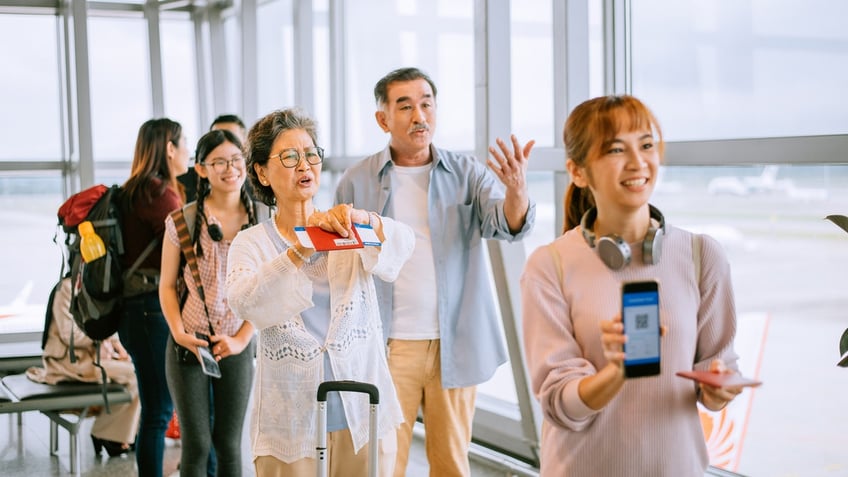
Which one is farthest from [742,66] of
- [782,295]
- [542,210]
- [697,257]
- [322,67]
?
[322,67]

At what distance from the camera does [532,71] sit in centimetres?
452

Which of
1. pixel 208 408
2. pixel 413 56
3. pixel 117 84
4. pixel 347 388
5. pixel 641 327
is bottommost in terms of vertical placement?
pixel 208 408

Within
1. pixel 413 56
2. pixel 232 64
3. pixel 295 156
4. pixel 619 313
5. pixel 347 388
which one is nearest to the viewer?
pixel 619 313

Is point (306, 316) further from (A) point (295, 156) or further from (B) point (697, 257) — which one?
(B) point (697, 257)

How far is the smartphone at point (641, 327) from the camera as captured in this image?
163 centimetres

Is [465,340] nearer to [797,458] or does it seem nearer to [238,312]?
[238,312]

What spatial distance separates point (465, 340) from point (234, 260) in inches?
42.1

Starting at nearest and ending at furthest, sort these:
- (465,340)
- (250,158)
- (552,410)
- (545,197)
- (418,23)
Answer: (552,410), (250,158), (465,340), (545,197), (418,23)

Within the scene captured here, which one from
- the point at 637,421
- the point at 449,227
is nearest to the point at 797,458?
the point at 449,227

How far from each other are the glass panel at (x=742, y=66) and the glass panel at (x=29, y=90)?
601cm

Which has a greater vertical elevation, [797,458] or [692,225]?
[692,225]

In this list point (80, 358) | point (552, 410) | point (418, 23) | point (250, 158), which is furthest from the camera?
point (418, 23)

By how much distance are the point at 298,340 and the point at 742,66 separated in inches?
80.4

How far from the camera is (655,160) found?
1.86m
